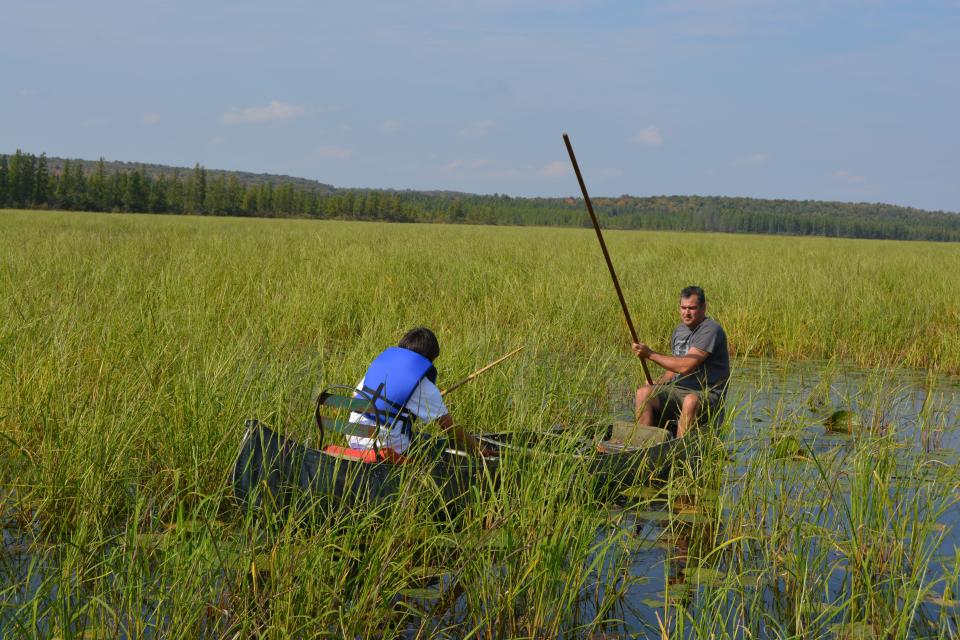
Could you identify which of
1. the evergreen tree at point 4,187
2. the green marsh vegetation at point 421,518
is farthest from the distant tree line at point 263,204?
the green marsh vegetation at point 421,518

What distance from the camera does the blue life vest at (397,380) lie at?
455 centimetres

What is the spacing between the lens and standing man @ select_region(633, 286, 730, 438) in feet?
22.0

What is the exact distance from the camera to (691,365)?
6.76 metres

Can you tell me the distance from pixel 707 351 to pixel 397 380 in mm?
3176

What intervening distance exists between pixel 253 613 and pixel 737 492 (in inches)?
130

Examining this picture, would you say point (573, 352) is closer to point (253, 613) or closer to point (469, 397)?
point (469, 397)

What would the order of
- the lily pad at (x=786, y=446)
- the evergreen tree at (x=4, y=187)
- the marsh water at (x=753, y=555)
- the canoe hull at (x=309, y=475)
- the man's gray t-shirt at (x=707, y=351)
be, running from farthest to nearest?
the evergreen tree at (x=4, y=187), the man's gray t-shirt at (x=707, y=351), the lily pad at (x=786, y=446), the canoe hull at (x=309, y=475), the marsh water at (x=753, y=555)

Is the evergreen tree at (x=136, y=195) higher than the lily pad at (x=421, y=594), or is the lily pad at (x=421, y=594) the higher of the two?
the evergreen tree at (x=136, y=195)

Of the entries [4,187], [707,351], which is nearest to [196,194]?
[4,187]

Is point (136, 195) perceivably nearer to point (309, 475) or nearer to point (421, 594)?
point (309, 475)

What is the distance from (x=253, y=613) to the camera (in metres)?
3.11

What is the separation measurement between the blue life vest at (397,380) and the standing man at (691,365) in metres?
2.54

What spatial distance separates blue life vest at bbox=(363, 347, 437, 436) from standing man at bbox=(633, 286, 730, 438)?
2540 mm

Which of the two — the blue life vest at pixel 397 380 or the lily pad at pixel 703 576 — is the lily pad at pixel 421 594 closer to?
the blue life vest at pixel 397 380
